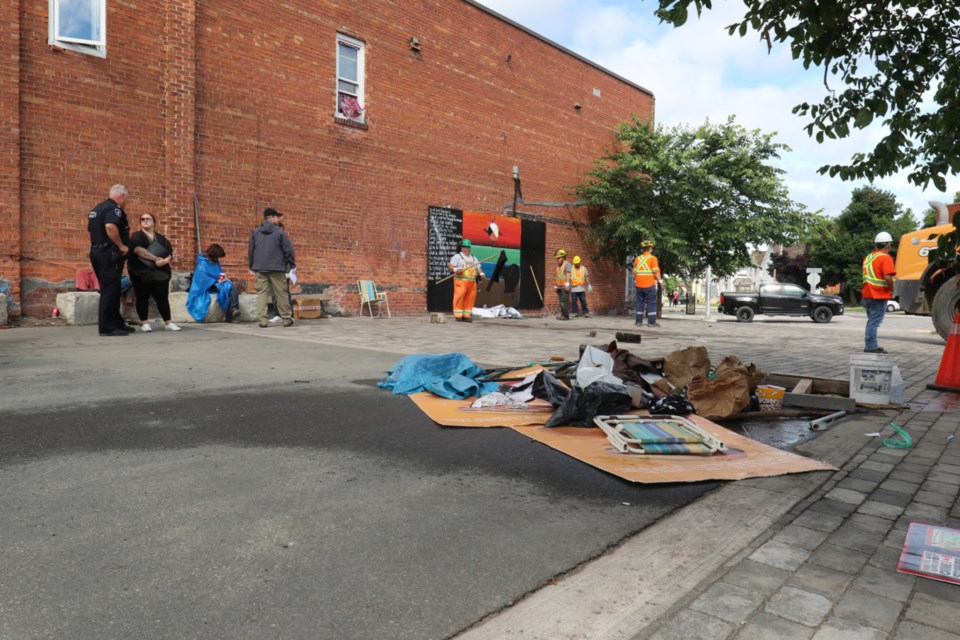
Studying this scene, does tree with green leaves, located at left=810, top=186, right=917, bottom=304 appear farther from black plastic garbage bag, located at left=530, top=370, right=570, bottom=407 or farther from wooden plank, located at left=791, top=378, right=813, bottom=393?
black plastic garbage bag, located at left=530, top=370, right=570, bottom=407

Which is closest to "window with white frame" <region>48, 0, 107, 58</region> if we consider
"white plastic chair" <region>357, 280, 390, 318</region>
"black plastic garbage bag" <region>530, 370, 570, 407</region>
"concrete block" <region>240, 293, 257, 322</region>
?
"concrete block" <region>240, 293, 257, 322</region>

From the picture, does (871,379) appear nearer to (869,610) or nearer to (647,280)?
(869,610)

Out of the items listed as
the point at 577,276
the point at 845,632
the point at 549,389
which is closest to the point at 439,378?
the point at 549,389

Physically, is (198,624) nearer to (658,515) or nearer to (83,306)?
(658,515)

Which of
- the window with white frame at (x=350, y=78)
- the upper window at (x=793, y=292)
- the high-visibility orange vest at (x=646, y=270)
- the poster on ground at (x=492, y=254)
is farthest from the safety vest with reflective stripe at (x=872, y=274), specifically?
the upper window at (x=793, y=292)

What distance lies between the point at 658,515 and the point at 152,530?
211 cm

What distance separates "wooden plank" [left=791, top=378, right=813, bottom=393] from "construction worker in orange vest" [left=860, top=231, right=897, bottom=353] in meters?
4.58

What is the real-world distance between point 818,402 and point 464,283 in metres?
10.4

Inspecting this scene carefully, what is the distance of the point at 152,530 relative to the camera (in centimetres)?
250

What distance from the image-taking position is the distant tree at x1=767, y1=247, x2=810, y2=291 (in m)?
62.8

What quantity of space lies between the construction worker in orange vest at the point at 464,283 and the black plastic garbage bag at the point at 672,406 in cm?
1037

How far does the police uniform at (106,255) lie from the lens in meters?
8.47

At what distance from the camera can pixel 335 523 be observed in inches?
104

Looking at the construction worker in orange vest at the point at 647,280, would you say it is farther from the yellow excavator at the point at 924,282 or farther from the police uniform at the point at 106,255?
the police uniform at the point at 106,255
